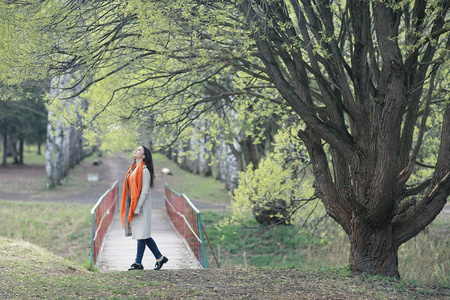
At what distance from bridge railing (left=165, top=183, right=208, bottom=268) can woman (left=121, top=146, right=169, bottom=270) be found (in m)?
2.31

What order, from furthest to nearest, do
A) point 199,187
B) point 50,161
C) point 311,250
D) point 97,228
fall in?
point 199,187 < point 50,161 < point 311,250 < point 97,228

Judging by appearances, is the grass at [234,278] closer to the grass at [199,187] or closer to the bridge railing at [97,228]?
the bridge railing at [97,228]

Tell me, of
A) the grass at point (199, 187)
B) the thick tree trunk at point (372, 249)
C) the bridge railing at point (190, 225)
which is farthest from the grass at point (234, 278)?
the grass at point (199, 187)

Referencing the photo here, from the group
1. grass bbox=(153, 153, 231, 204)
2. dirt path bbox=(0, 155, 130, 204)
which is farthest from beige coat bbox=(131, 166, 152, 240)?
dirt path bbox=(0, 155, 130, 204)

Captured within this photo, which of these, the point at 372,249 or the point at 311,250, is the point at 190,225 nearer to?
the point at 311,250

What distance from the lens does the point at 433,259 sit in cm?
1402

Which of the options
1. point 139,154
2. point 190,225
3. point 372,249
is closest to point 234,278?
point 372,249

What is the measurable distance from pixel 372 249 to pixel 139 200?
3.42 m

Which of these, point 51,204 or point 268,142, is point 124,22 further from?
point 51,204

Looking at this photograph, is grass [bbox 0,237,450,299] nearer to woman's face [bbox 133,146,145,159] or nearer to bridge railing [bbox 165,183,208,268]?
woman's face [bbox 133,146,145,159]

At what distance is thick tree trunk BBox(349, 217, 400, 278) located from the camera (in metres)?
8.12

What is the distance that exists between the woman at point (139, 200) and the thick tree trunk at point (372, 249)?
9.34 ft

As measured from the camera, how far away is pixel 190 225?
13320mm

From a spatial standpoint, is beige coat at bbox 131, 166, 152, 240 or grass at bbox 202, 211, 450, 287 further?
grass at bbox 202, 211, 450, 287
